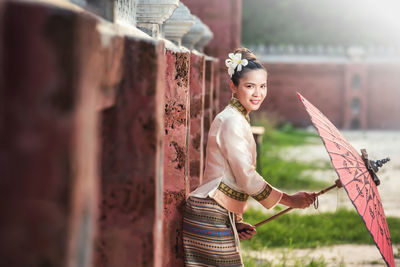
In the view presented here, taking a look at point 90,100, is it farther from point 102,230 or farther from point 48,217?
point 102,230

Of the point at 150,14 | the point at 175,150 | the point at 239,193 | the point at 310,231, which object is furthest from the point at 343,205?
the point at 150,14

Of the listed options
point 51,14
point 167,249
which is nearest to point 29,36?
point 51,14

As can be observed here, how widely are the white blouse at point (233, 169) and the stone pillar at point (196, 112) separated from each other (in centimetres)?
49

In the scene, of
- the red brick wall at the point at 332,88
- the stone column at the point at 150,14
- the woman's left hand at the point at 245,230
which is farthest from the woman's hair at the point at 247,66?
the red brick wall at the point at 332,88

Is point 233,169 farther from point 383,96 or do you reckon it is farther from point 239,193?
point 383,96

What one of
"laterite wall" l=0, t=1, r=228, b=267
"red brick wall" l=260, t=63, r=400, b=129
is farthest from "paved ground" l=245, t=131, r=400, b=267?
"red brick wall" l=260, t=63, r=400, b=129

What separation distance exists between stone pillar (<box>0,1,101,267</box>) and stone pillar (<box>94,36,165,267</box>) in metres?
0.42

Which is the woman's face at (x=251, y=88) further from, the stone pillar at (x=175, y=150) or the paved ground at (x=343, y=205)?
the paved ground at (x=343, y=205)

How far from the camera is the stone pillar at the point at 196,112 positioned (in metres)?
2.72

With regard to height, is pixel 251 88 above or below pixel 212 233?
above

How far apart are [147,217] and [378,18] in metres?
25.9

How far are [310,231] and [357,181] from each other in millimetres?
2401

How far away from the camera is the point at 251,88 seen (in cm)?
229

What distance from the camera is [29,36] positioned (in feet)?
2.52
